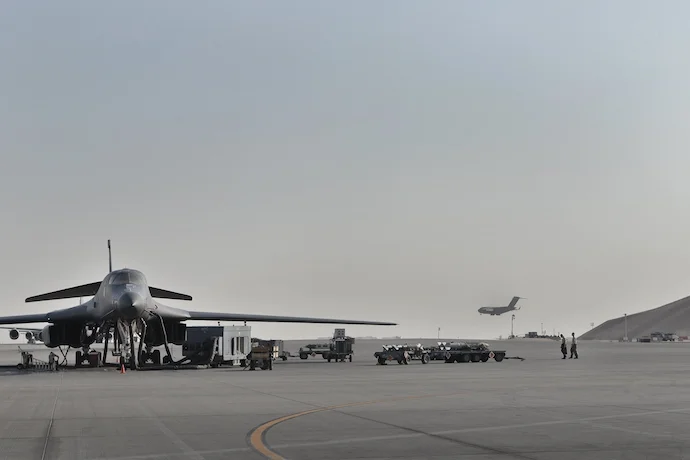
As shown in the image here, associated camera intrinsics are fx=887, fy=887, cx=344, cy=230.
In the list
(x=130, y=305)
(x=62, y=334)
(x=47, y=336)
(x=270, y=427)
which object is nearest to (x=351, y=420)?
(x=270, y=427)

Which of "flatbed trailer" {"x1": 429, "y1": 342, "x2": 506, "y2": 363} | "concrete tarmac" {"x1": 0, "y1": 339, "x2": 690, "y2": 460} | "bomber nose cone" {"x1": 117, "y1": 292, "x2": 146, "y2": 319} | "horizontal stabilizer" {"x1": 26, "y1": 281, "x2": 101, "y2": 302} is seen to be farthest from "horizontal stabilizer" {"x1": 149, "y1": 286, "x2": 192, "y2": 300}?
"concrete tarmac" {"x1": 0, "y1": 339, "x2": 690, "y2": 460}

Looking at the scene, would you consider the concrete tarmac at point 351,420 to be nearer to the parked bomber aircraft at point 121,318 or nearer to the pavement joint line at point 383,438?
the pavement joint line at point 383,438

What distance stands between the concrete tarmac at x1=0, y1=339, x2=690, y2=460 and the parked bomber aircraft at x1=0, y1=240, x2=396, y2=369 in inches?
484

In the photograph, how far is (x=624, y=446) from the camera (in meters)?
13.2

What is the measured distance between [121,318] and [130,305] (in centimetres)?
156

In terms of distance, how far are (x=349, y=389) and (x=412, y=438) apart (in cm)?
1229

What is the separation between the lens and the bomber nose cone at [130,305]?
4078cm

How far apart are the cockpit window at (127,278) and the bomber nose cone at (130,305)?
3.26ft

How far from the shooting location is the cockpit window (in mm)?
41875

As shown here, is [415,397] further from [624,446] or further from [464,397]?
[624,446]

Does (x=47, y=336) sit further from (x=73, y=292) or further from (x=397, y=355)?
(x=397, y=355)

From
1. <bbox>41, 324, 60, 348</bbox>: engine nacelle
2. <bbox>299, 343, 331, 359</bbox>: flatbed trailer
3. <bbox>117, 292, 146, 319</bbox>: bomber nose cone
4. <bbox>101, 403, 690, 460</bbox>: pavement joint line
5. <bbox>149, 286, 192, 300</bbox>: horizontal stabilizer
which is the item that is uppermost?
<bbox>149, 286, 192, 300</bbox>: horizontal stabilizer

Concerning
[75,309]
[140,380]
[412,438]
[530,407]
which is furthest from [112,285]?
[412,438]

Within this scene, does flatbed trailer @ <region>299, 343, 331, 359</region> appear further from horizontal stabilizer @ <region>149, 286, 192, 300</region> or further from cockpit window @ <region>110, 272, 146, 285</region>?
cockpit window @ <region>110, 272, 146, 285</region>
